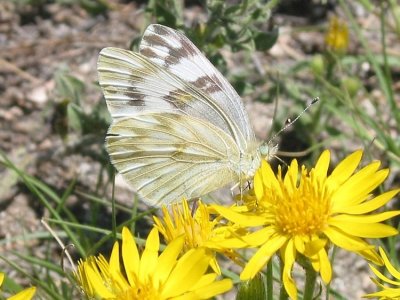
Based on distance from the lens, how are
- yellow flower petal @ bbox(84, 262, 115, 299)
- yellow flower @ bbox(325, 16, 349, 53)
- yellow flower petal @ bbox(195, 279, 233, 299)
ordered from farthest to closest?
yellow flower @ bbox(325, 16, 349, 53)
yellow flower petal @ bbox(84, 262, 115, 299)
yellow flower petal @ bbox(195, 279, 233, 299)

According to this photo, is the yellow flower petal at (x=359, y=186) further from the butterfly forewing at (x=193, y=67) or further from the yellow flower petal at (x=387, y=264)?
the butterfly forewing at (x=193, y=67)

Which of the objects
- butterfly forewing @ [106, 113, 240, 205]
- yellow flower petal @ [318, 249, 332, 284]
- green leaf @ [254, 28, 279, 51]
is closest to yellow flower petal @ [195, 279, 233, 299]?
yellow flower petal @ [318, 249, 332, 284]

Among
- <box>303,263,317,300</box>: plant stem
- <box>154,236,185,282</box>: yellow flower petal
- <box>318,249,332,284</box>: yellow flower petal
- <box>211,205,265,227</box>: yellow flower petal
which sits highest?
<box>211,205,265,227</box>: yellow flower petal

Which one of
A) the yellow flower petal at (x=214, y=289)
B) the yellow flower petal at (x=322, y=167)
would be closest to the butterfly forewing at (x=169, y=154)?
the yellow flower petal at (x=322, y=167)

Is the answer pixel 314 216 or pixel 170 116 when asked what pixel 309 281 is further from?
pixel 170 116

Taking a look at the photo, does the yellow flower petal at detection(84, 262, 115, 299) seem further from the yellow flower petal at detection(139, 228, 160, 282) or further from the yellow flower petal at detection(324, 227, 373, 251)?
the yellow flower petal at detection(324, 227, 373, 251)

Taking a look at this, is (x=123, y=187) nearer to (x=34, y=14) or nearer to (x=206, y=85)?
(x=206, y=85)

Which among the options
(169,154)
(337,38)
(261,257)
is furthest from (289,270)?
(337,38)
